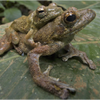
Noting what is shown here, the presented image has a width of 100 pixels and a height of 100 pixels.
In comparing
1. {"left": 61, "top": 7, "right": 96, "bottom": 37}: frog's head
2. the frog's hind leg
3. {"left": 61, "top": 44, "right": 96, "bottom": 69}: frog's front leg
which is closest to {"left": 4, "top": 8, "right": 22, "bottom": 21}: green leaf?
the frog's hind leg

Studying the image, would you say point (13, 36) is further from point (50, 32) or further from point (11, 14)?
point (11, 14)

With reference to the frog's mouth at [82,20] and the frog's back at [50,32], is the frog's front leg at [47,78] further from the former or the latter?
the frog's mouth at [82,20]

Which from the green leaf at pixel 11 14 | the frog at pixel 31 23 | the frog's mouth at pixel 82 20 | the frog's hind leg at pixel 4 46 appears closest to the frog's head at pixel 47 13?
the frog at pixel 31 23

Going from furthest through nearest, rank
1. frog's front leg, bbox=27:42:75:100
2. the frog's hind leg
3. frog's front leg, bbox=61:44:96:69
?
the frog's hind leg → frog's front leg, bbox=61:44:96:69 → frog's front leg, bbox=27:42:75:100

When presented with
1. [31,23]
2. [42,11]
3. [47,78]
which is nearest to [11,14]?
[31,23]

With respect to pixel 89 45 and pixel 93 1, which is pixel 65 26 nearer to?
pixel 89 45

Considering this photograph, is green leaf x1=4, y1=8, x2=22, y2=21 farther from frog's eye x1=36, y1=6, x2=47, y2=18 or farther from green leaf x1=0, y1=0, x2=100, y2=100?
frog's eye x1=36, y1=6, x2=47, y2=18

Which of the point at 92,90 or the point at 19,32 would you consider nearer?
the point at 92,90

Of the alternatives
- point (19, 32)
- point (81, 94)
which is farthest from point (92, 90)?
point (19, 32)
